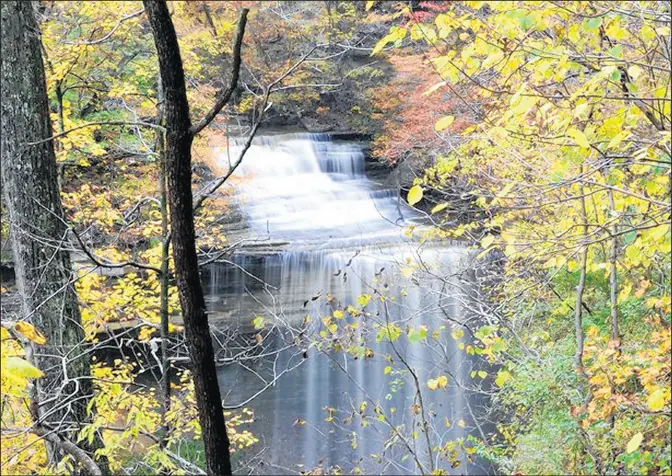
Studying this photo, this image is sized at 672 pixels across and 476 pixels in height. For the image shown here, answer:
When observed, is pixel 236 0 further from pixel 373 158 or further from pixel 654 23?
pixel 654 23

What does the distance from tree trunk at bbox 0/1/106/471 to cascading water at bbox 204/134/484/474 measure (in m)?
1.56

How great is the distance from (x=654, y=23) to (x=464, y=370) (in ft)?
27.0

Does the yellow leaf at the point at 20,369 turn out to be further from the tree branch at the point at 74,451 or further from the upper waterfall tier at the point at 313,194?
the upper waterfall tier at the point at 313,194

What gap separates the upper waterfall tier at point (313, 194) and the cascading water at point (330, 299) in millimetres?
42

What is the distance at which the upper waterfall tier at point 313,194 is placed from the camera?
56.1ft

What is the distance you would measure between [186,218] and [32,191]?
2.84 meters

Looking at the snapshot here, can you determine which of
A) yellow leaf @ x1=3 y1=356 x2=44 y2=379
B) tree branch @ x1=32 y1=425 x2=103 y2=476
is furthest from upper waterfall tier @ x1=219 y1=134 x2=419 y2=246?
yellow leaf @ x1=3 y1=356 x2=44 y2=379

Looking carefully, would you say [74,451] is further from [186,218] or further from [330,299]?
[330,299]

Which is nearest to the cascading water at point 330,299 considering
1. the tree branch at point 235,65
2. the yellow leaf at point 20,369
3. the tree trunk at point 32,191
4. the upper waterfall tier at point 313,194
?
the upper waterfall tier at point 313,194

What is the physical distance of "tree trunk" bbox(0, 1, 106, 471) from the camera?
444cm

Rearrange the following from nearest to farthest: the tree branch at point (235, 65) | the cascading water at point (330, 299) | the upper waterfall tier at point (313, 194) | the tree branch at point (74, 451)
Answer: the tree branch at point (235, 65) < the tree branch at point (74, 451) < the cascading water at point (330, 299) < the upper waterfall tier at point (313, 194)

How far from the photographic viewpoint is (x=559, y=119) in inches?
134

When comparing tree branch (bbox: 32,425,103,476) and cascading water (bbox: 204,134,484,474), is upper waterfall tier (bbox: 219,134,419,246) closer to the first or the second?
cascading water (bbox: 204,134,484,474)

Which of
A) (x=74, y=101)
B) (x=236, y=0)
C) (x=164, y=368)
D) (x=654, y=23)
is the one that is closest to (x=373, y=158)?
(x=236, y=0)
